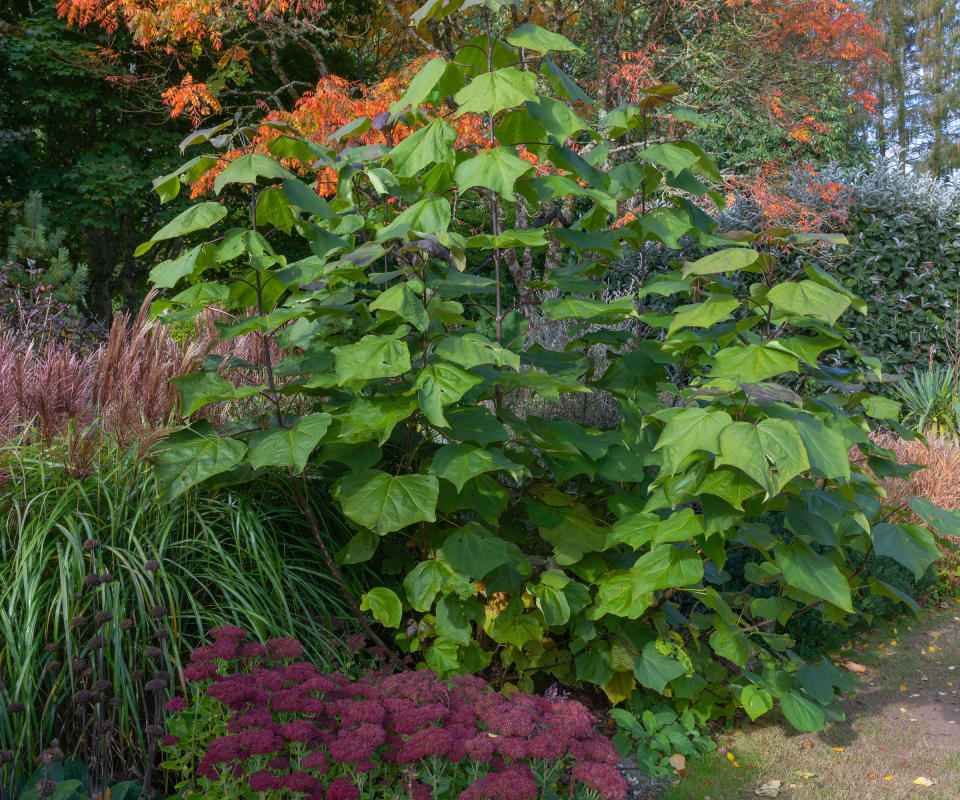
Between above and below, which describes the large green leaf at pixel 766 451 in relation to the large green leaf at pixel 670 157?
below

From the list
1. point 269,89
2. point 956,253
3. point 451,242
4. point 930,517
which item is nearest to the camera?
point 451,242

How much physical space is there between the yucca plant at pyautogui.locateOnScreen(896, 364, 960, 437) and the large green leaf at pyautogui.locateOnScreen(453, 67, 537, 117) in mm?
6049

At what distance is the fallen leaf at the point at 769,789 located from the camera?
2801 mm

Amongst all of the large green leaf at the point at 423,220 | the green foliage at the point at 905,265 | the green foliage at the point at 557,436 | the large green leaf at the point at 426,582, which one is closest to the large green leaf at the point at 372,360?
the green foliage at the point at 557,436

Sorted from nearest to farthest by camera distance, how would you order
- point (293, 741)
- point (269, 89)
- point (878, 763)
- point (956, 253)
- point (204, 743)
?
point (293, 741)
point (204, 743)
point (878, 763)
point (956, 253)
point (269, 89)

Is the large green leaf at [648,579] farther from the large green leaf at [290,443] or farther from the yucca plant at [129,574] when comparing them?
the large green leaf at [290,443]

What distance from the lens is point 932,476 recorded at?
18.7ft

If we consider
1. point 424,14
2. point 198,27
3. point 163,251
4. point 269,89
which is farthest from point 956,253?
point 163,251

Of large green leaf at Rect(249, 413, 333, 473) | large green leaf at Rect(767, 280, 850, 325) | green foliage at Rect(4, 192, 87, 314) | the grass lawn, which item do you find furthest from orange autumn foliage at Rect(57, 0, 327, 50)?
the grass lawn

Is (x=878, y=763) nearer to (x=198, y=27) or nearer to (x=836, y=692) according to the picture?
(x=836, y=692)

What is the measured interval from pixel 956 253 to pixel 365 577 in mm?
8330

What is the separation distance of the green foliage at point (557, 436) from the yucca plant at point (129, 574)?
314mm

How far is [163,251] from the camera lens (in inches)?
594

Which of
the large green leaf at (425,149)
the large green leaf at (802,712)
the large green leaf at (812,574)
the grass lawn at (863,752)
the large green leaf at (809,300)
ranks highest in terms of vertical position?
the large green leaf at (425,149)
